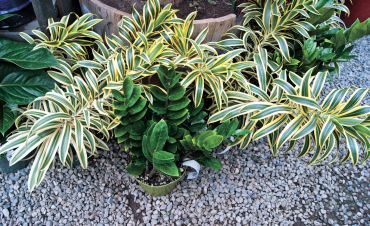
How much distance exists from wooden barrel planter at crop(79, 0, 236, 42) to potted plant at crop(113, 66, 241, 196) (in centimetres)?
47

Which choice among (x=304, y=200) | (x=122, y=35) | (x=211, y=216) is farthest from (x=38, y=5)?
(x=304, y=200)

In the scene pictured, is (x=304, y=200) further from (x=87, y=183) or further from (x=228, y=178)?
(x=87, y=183)

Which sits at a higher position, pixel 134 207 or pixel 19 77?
pixel 19 77

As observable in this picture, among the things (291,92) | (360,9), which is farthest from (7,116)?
(360,9)

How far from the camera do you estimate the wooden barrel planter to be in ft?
6.42

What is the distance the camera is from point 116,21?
1.99 m

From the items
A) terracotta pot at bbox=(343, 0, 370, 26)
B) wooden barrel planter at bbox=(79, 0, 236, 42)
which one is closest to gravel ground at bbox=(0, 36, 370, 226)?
wooden barrel planter at bbox=(79, 0, 236, 42)

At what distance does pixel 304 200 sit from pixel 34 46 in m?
1.69

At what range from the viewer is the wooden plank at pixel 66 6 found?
7.12ft

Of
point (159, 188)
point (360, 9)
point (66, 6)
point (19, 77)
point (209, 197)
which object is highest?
point (66, 6)

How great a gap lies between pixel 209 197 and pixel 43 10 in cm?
138

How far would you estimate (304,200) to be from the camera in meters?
2.00

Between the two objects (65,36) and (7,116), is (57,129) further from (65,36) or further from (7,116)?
(65,36)

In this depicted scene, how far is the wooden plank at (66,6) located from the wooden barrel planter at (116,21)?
0.44 ft
